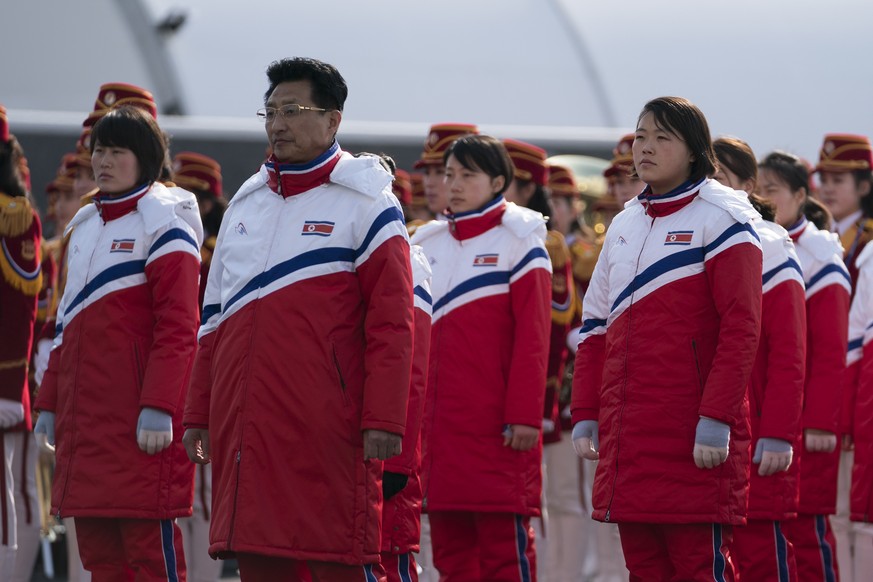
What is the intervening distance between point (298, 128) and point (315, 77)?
0.19m

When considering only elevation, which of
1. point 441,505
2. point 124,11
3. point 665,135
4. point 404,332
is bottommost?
point 441,505

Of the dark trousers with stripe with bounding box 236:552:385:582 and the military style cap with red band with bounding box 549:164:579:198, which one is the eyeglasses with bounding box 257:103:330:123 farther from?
the military style cap with red band with bounding box 549:164:579:198

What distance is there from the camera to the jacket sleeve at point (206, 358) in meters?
5.34

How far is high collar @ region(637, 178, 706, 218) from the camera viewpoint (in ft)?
18.4

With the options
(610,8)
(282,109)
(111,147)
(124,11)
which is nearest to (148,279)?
(111,147)

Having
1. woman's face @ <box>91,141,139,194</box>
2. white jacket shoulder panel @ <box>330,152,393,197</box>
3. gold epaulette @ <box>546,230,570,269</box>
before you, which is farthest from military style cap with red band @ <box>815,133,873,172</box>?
white jacket shoulder panel @ <box>330,152,393,197</box>

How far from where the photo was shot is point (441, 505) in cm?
691

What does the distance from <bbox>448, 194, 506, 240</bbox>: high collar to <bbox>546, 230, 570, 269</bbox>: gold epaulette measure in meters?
1.31

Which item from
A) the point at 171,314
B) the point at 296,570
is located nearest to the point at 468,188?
the point at 171,314

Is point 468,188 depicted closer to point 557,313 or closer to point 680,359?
point 557,313

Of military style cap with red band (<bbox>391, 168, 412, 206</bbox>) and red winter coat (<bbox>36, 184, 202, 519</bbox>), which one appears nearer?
red winter coat (<bbox>36, 184, 202, 519</bbox>)

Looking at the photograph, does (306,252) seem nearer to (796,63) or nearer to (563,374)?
(563,374)

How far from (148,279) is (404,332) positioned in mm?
1589

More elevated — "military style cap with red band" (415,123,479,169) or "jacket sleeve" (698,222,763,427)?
"military style cap with red band" (415,123,479,169)
